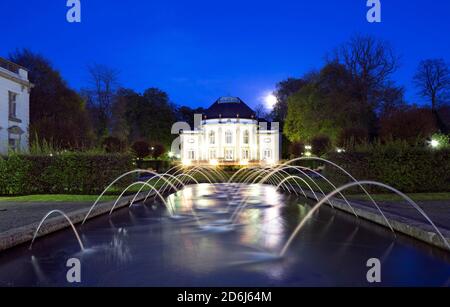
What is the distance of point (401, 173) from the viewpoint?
16.2m

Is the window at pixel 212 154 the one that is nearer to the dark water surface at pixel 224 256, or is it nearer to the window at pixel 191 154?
the window at pixel 191 154

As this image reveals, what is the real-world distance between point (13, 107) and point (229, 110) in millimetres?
56030

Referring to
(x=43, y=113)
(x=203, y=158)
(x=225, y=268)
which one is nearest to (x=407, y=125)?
(x=225, y=268)

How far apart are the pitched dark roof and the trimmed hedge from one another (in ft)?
215

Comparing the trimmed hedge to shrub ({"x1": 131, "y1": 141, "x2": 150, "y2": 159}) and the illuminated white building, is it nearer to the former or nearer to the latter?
shrub ({"x1": 131, "y1": 141, "x2": 150, "y2": 159})

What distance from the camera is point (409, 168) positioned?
53.1ft

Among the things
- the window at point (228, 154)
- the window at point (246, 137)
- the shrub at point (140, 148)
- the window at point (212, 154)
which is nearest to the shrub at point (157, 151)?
the shrub at point (140, 148)

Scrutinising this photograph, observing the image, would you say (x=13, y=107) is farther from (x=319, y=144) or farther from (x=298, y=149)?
(x=298, y=149)

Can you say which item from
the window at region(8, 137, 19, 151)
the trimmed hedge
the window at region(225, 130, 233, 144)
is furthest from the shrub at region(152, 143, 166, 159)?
the trimmed hedge

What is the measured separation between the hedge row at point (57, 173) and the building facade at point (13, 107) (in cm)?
1335

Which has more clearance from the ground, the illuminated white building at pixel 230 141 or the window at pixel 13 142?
the illuminated white building at pixel 230 141

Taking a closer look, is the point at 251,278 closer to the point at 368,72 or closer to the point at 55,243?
the point at 55,243

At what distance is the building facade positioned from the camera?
29.5 meters

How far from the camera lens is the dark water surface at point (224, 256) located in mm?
5004
